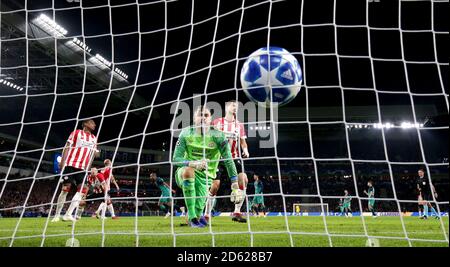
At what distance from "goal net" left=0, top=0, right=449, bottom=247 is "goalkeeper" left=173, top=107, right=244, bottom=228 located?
1.33ft

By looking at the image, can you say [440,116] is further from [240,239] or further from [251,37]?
[240,239]

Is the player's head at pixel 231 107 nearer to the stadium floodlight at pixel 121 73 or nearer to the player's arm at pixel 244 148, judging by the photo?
the player's arm at pixel 244 148

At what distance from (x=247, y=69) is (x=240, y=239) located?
83.5 inches

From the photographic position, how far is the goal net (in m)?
8.24


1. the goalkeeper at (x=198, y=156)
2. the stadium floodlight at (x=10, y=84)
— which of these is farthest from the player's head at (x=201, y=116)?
the stadium floodlight at (x=10, y=84)

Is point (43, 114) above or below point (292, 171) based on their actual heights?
above

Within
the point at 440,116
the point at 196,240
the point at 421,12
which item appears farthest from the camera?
the point at 440,116

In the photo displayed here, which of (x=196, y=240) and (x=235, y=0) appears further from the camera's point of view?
(x=235, y=0)

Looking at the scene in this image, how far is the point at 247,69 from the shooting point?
5.04 m

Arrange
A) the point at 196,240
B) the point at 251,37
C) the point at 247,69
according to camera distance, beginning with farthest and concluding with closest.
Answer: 1. the point at 251,37
2. the point at 247,69
3. the point at 196,240
